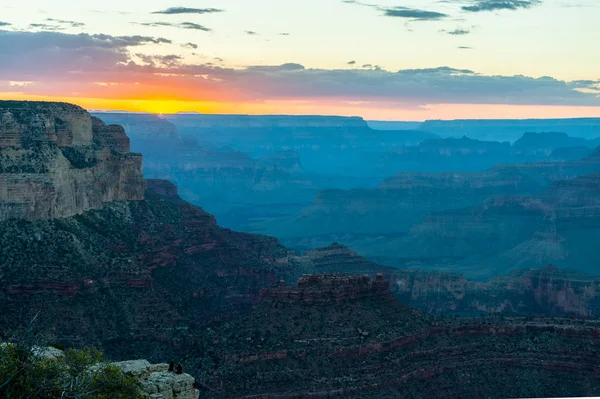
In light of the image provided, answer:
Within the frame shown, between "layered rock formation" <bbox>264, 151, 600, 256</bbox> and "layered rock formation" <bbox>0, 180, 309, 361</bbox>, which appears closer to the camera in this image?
"layered rock formation" <bbox>0, 180, 309, 361</bbox>

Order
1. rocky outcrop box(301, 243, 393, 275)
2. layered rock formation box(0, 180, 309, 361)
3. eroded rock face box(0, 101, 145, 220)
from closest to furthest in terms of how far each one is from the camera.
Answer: layered rock formation box(0, 180, 309, 361) < eroded rock face box(0, 101, 145, 220) < rocky outcrop box(301, 243, 393, 275)

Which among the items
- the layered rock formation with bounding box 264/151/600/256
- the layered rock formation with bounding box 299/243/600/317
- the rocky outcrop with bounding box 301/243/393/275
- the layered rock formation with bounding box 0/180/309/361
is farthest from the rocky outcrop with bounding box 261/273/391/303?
the layered rock formation with bounding box 264/151/600/256

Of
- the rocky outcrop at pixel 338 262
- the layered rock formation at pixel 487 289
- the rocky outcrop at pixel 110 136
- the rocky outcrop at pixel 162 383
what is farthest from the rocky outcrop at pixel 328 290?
the rocky outcrop at pixel 338 262

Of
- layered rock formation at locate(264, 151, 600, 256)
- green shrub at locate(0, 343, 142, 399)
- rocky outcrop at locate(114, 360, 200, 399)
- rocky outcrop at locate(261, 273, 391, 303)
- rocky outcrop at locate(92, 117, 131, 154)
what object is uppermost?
rocky outcrop at locate(92, 117, 131, 154)

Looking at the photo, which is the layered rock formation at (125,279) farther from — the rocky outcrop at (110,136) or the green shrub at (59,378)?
the green shrub at (59,378)

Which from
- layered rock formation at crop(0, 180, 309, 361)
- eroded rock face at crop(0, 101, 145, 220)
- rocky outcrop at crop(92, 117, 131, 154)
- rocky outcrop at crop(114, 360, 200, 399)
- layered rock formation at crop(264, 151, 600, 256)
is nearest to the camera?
rocky outcrop at crop(114, 360, 200, 399)

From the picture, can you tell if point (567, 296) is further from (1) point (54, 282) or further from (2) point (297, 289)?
(1) point (54, 282)

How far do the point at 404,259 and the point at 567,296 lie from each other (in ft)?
160

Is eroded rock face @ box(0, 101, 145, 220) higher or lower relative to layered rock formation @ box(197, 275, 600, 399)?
higher

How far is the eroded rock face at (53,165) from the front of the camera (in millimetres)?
62188

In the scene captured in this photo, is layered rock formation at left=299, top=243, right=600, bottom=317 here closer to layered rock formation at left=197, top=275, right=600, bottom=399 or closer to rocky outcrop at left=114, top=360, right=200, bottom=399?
layered rock formation at left=197, top=275, right=600, bottom=399

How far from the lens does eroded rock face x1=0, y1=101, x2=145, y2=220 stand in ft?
204

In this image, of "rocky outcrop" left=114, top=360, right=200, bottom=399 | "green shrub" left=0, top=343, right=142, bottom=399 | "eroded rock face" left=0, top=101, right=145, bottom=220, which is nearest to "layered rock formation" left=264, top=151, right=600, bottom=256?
"eroded rock face" left=0, top=101, right=145, bottom=220

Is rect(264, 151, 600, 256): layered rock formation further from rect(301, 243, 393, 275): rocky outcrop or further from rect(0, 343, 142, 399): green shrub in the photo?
rect(0, 343, 142, 399): green shrub
